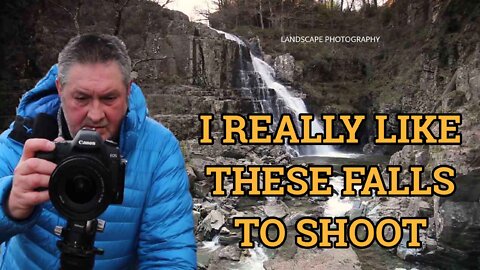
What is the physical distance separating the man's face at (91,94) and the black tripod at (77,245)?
0.38 m

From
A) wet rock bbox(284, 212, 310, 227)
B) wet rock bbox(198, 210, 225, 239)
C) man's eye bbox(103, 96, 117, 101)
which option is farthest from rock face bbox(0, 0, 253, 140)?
man's eye bbox(103, 96, 117, 101)

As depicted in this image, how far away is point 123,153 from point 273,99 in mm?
19173

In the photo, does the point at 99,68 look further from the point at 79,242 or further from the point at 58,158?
the point at 79,242

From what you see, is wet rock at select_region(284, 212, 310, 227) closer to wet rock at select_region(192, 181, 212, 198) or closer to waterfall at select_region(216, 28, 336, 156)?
wet rock at select_region(192, 181, 212, 198)

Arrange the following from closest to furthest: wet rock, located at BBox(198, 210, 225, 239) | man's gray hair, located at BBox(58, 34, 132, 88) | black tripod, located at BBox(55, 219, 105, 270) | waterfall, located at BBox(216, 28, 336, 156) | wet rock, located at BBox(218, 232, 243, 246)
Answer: black tripod, located at BBox(55, 219, 105, 270) → man's gray hair, located at BBox(58, 34, 132, 88) → wet rock, located at BBox(218, 232, 243, 246) → wet rock, located at BBox(198, 210, 225, 239) → waterfall, located at BBox(216, 28, 336, 156)

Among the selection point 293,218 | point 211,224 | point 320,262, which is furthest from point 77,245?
point 293,218

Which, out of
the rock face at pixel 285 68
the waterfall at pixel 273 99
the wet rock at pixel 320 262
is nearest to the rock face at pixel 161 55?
the waterfall at pixel 273 99

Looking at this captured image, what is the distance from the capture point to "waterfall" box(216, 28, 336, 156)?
756 inches

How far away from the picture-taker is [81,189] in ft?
3.59

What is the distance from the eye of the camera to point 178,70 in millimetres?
20219

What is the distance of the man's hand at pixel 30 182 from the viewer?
42.6 inches

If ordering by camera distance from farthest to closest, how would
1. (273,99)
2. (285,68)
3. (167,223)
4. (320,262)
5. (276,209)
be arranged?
(285,68) → (273,99) → (276,209) → (320,262) → (167,223)

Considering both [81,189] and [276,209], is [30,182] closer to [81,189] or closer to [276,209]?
[81,189]

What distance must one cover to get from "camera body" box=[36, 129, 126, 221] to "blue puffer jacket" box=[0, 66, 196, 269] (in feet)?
0.85
